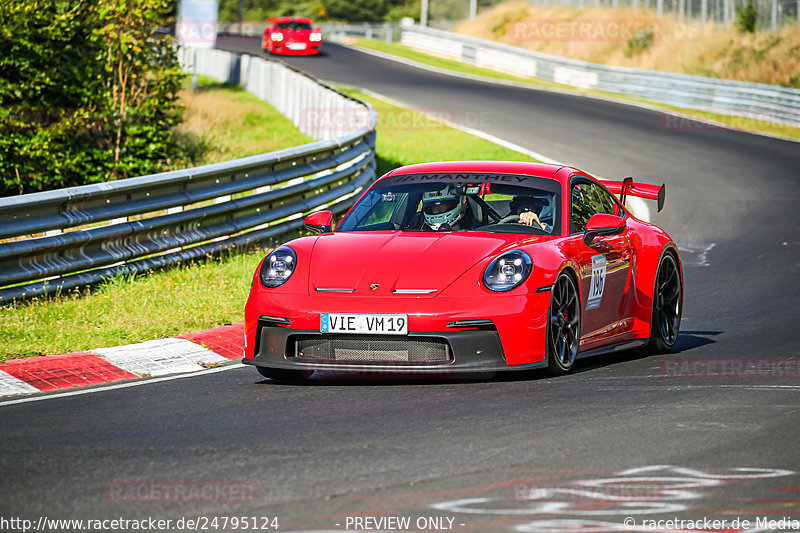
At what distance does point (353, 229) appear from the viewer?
8453 millimetres

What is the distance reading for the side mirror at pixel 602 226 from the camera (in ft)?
26.5

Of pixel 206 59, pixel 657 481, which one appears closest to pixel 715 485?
pixel 657 481

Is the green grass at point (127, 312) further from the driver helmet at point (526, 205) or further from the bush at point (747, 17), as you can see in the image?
the bush at point (747, 17)

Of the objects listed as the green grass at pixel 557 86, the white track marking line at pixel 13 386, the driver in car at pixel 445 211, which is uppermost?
the driver in car at pixel 445 211

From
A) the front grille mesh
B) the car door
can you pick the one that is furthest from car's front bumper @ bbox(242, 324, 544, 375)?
the car door

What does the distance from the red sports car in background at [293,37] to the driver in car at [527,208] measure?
148ft

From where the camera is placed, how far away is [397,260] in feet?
24.8

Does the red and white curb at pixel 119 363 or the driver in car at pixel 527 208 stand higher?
the driver in car at pixel 527 208

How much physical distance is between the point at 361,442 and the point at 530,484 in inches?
41.1

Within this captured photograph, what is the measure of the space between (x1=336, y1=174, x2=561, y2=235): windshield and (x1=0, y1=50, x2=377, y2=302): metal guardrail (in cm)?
267

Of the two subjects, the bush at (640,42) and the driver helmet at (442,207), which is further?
the bush at (640,42)

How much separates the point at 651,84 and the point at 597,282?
29436mm

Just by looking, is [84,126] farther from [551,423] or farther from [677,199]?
[551,423]

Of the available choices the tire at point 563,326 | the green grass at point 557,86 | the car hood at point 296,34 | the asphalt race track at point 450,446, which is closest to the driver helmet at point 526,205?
the tire at point 563,326
